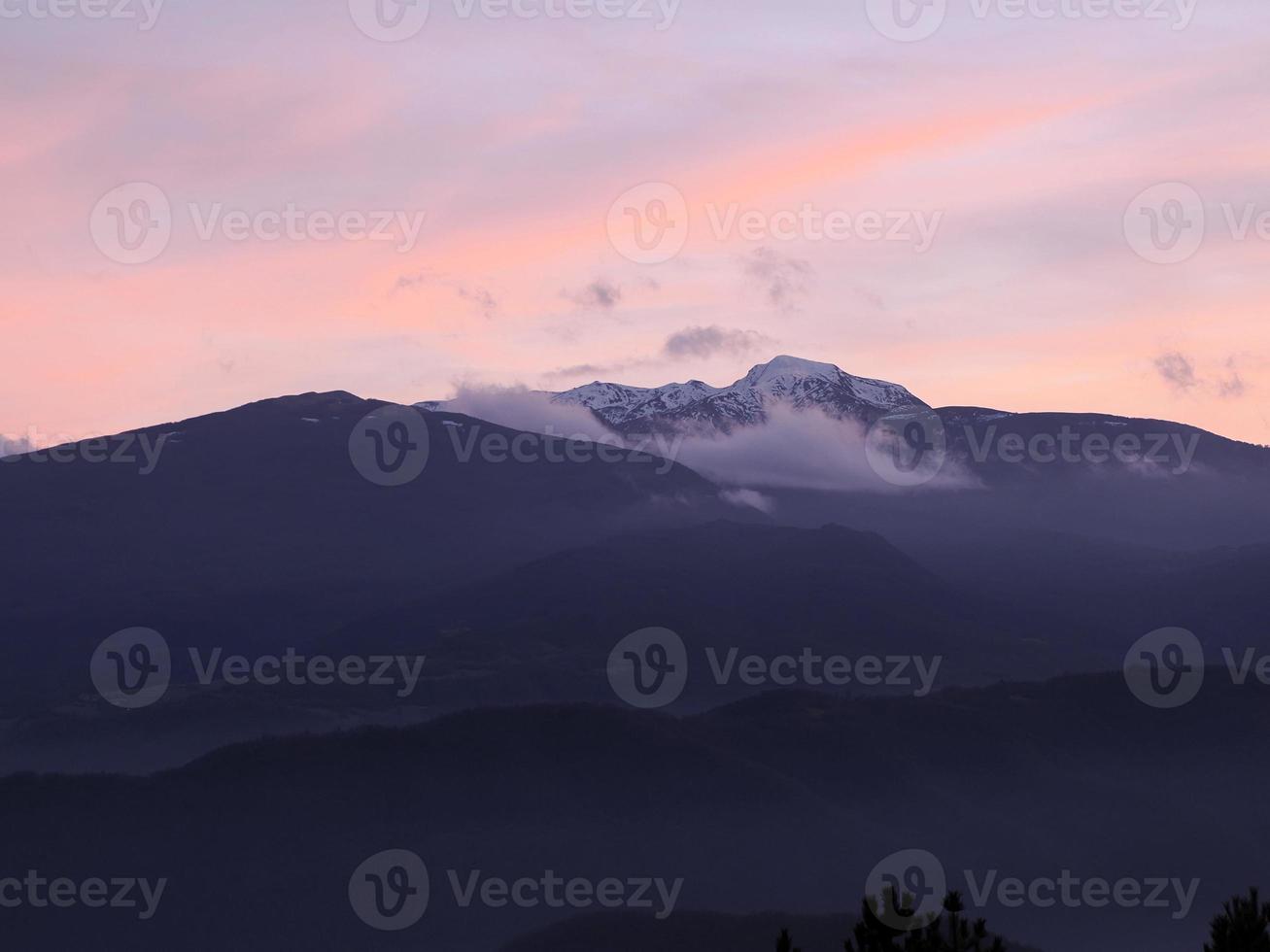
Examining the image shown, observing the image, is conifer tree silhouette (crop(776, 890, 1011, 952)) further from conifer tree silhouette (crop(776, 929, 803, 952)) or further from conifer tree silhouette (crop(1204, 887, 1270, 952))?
conifer tree silhouette (crop(1204, 887, 1270, 952))

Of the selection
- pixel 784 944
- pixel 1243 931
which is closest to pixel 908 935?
pixel 784 944

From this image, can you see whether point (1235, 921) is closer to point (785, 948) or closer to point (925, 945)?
point (925, 945)

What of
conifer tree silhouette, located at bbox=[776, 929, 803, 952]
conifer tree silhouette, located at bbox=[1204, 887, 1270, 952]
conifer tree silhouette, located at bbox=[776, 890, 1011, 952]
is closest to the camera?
conifer tree silhouette, located at bbox=[776, 929, 803, 952]

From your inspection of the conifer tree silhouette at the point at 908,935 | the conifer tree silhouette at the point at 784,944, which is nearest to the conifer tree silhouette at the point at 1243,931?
the conifer tree silhouette at the point at 908,935

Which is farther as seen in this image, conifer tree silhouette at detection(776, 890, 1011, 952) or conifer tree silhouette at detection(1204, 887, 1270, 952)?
conifer tree silhouette at detection(1204, 887, 1270, 952)

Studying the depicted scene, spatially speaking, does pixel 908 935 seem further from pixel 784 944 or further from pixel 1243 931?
pixel 1243 931

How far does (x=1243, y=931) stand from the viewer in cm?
5825

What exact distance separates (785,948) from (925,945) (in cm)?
563

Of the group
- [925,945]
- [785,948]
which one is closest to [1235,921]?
[925,945]

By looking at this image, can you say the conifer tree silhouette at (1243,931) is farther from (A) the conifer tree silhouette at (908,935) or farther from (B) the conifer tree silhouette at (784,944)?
(B) the conifer tree silhouette at (784,944)

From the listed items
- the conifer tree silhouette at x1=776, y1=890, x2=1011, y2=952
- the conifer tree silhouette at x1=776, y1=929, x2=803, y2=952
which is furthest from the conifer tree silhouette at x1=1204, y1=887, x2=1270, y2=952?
the conifer tree silhouette at x1=776, y1=929, x2=803, y2=952

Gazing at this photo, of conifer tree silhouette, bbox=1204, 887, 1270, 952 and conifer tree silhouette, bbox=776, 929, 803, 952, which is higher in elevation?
conifer tree silhouette, bbox=1204, 887, 1270, 952

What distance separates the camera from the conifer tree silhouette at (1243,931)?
57562 millimetres

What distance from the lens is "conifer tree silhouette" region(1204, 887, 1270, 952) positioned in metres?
57.6
